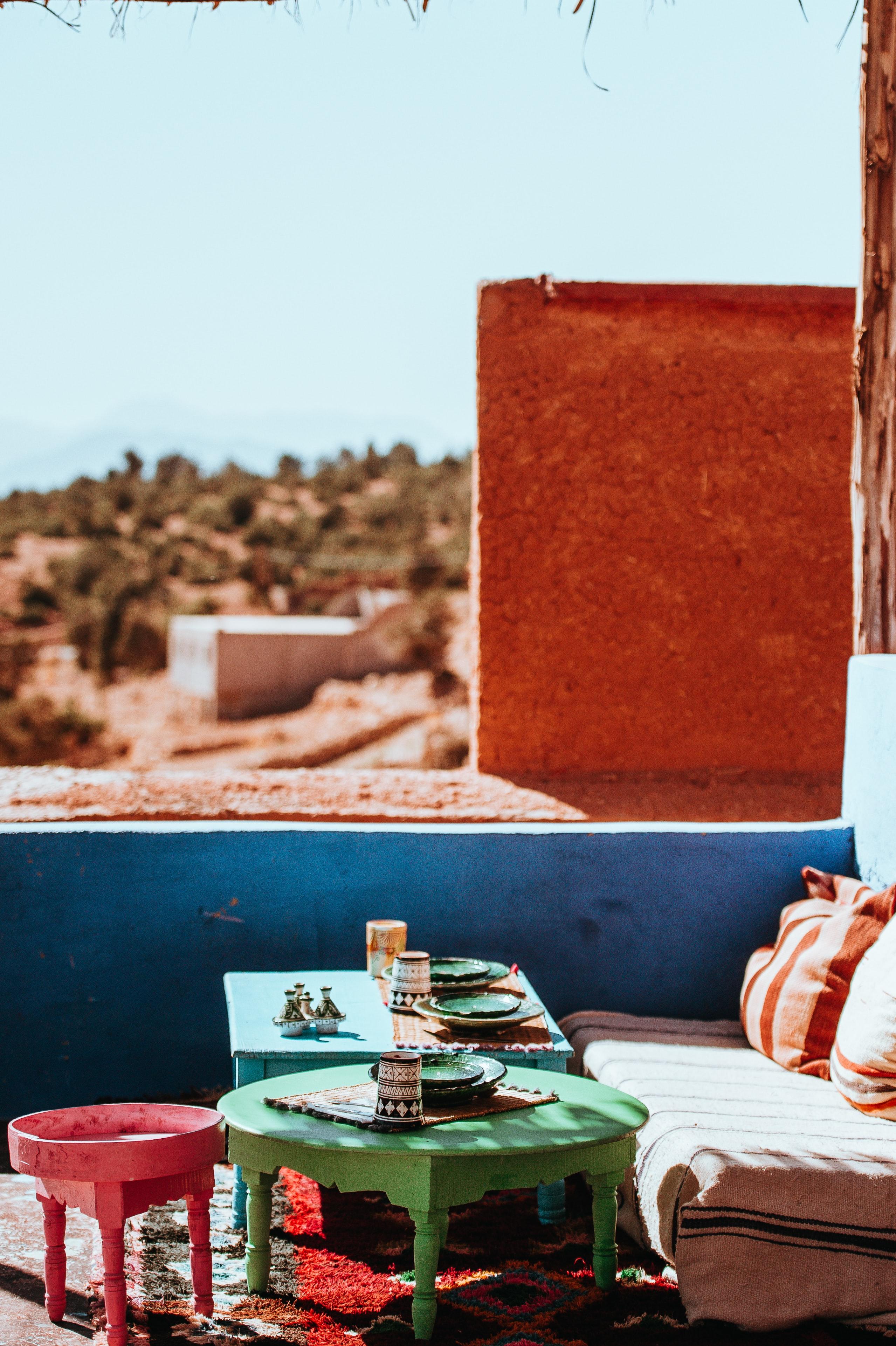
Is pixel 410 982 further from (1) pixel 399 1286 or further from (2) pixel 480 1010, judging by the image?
(1) pixel 399 1286

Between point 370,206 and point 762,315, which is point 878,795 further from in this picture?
point 370,206

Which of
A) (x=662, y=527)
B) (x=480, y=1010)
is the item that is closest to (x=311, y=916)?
(x=480, y=1010)

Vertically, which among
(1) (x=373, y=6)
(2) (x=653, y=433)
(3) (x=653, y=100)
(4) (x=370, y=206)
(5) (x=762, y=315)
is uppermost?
(4) (x=370, y=206)

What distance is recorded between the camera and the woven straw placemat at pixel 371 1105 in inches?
107

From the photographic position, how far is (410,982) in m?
3.47

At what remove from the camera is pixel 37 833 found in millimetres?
4195

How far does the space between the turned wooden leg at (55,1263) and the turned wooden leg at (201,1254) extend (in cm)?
27

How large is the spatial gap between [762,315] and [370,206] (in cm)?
3617

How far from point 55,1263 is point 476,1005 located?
46.1 inches

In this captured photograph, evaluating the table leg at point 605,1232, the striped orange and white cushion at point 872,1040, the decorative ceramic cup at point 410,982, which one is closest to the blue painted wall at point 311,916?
the decorative ceramic cup at point 410,982

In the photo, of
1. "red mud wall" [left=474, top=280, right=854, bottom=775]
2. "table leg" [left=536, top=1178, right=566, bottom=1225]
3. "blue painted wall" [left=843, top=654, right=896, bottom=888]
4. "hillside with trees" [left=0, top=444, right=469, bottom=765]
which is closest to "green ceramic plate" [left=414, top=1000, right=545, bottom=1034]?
"table leg" [left=536, top=1178, right=566, bottom=1225]

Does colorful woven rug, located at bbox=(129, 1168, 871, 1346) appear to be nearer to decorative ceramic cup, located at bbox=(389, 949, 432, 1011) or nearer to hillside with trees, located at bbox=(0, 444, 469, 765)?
decorative ceramic cup, located at bbox=(389, 949, 432, 1011)

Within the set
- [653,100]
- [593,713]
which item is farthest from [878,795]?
[653,100]

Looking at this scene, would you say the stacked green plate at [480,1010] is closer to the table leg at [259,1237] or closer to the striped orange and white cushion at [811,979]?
the table leg at [259,1237]
